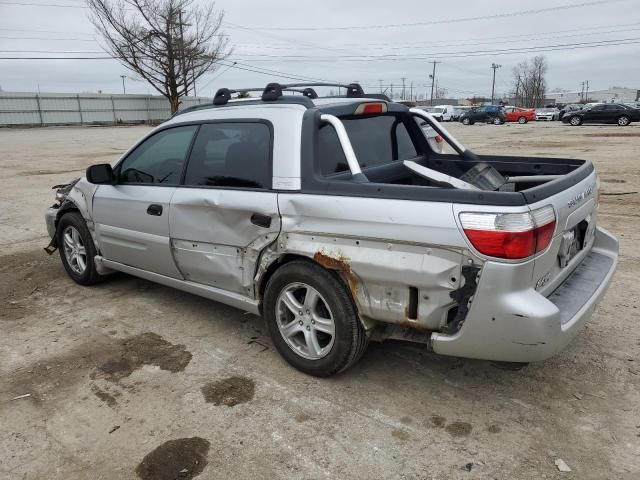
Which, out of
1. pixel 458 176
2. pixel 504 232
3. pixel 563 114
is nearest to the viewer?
pixel 504 232

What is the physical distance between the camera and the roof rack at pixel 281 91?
3576 mm

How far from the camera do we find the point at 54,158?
1842 cm

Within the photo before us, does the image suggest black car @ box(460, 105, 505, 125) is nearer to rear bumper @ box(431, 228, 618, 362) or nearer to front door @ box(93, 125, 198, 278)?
front door @ box(93, 125, 198, 278)

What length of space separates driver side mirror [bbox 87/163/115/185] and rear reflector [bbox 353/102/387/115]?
217 centimetres

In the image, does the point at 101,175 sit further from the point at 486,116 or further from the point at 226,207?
the point at 486,116

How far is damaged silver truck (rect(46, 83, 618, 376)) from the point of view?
8.53ft

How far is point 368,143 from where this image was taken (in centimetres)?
377

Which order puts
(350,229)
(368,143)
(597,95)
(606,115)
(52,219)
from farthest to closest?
(597,95) < (606,115) < (52,219) < (368,143) < (350,229)

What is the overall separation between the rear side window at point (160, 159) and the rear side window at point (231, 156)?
0.14m

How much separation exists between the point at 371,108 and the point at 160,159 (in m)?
1.71

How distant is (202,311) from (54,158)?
1660cm

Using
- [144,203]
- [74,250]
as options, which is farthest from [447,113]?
[144,203]

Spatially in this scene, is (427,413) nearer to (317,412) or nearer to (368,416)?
(368,416)

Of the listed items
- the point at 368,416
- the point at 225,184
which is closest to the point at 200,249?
the point at 225,184
